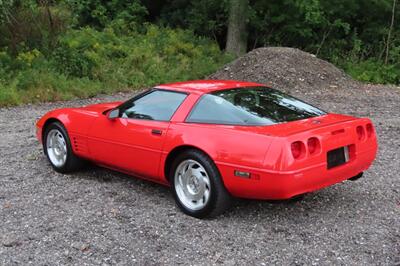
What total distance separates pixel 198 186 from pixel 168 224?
1.43 feet

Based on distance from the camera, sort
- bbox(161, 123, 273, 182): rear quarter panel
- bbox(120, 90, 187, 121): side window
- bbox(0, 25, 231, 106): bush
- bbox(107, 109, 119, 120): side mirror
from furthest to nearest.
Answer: bbox(0, 25, 231, 106): bush
bbox(107, 109, 119, 120): side mirror
bbox(120, 90, 187, 121): side window
bbox(161, 123, 273, 182): rear quarter panel

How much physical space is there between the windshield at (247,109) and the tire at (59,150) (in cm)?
185

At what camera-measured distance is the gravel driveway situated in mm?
4137

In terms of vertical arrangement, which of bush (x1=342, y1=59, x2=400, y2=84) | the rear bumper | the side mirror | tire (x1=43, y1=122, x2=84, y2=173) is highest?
the side mirror

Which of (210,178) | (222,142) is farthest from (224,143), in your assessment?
(210,178)

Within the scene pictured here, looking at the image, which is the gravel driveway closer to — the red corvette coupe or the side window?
A: the red corvette coupe

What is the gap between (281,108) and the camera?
517 cm

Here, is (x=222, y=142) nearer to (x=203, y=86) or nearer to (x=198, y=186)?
(x=198, y=186)

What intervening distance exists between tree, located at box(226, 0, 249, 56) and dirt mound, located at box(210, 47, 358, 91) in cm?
321

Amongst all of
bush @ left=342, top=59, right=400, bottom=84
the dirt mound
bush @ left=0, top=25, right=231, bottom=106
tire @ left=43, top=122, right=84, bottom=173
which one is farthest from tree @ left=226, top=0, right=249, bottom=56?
tire @ left=43, top=122, right=84, bottom=173

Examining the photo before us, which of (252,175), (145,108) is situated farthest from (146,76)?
(252,175)

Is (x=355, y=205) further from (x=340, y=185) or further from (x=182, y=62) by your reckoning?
(x=182, y=62)

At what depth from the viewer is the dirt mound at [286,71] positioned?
13.6 metres

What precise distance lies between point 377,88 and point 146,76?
247 inches
